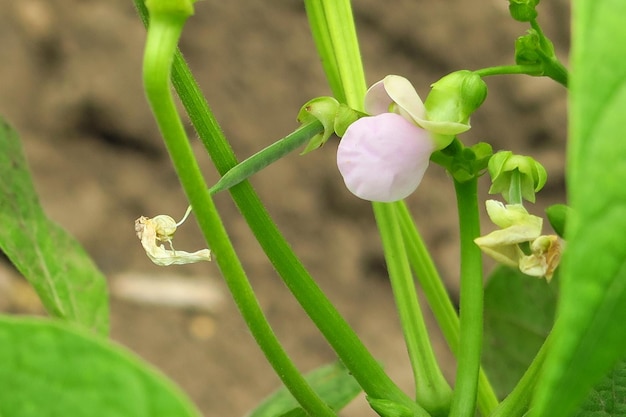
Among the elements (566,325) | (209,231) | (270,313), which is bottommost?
(566,325)

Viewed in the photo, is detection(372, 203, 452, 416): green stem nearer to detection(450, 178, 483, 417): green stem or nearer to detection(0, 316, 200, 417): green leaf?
detection(450, 178, 483, 417): green stem

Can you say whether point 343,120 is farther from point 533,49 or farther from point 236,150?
point 236,150

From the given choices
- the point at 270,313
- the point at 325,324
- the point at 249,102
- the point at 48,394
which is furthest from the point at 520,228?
the point at 249,102

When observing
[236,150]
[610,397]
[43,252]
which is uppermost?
[236,150]

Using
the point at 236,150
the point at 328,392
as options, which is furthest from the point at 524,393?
the point at 236,150

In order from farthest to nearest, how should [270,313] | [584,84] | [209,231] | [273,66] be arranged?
1. [273,66]
2. [270,313]
3. [209,231]
4. [584,84]

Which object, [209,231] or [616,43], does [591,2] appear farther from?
[209,231]

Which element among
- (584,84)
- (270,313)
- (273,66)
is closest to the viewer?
(584,84)
